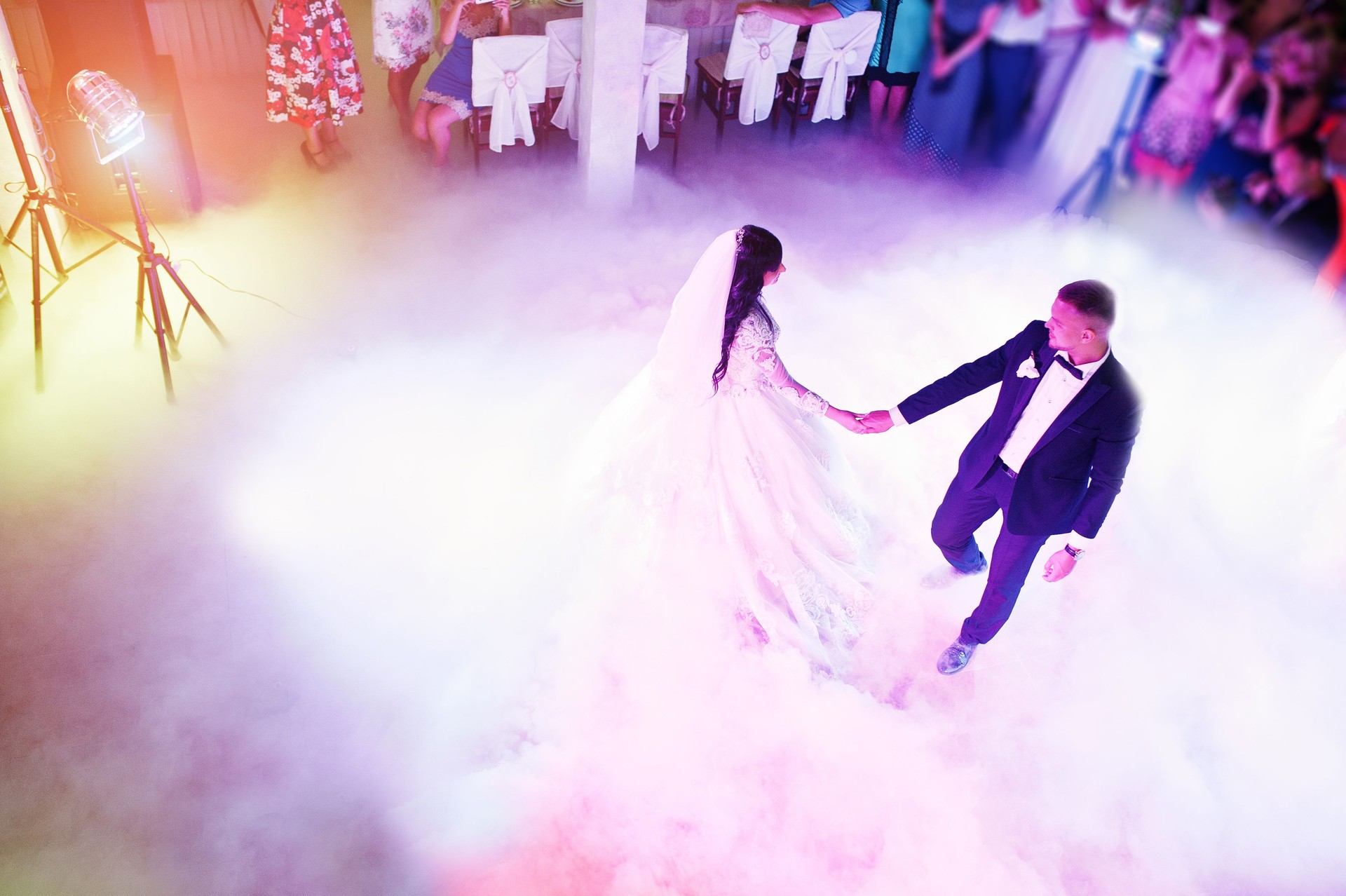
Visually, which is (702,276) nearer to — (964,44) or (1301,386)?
(964,44)

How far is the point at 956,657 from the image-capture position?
3469mm

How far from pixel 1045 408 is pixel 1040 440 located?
4.0 inches

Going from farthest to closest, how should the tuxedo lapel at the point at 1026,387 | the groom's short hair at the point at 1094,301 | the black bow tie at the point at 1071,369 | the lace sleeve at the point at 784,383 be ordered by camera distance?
the lace sleeve at the point at 784,383, the tuxedo lapel at the point at 1026,387, the black bow tie at the point at 1071,369, the groom's short hair at the point at 1094,301

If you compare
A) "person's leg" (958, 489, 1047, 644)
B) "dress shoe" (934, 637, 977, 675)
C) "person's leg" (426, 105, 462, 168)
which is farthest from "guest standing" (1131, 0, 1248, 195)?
"person's leg" (426, 105, 462, 168)

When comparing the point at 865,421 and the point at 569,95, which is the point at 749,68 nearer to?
the point at 569,95

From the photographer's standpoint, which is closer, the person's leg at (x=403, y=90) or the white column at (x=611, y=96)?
the white column at (x=611, y=96)

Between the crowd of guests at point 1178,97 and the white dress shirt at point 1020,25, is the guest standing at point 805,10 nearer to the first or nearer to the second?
the crowd of guests at point 1178,97

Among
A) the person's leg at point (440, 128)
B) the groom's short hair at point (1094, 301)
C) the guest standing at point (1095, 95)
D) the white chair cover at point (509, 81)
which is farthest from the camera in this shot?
the person's leg at point (440, 128)

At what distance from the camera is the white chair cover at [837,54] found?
6.25 metres

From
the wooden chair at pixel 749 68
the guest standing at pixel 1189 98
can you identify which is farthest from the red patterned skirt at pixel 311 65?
the guest standing at pixel 1189 98

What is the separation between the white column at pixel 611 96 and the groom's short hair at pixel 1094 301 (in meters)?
3.32

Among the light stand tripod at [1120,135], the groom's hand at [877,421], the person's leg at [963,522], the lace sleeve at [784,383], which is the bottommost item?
the person's leg at [963,522]

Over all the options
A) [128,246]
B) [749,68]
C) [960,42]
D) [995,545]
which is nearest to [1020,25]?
[960,42]

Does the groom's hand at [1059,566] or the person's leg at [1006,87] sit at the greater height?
the person's leg at [1006,87]
